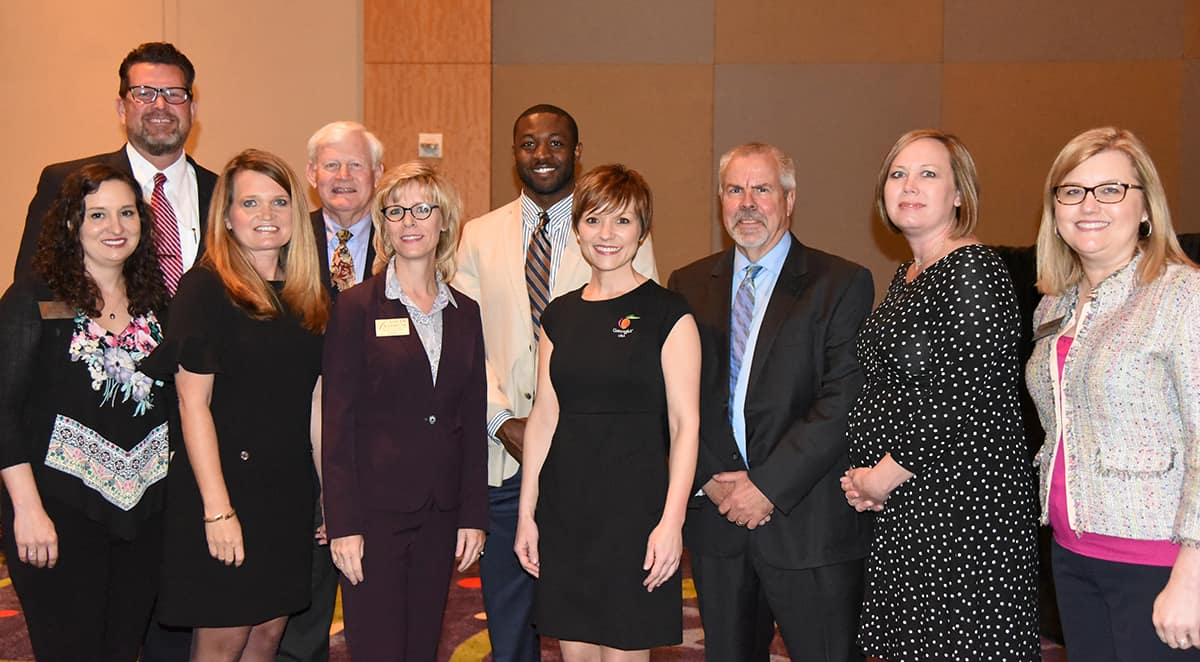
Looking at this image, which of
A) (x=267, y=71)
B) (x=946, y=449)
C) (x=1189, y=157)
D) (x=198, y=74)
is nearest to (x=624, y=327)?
(x=946, y=449)

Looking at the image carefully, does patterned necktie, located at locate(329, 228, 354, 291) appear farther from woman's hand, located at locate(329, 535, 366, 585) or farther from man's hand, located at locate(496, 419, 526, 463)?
woman's hand, located at locate(329, 535, 366, 585)

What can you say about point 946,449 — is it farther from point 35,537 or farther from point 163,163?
point 163,163

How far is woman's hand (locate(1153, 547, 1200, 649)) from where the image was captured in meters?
2.13

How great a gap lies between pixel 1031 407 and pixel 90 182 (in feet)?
11.4

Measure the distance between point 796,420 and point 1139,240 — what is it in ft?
3.19

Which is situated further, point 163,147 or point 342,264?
point 163,147

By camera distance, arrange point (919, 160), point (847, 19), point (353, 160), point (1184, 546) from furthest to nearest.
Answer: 1. point (847, 19)
2. point (353, 160)
3. point (919, 160)
4. point (1184, 546)

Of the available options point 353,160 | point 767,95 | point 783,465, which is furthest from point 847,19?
point 783,465

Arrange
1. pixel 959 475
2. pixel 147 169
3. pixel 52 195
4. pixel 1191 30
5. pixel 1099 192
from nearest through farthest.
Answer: pixel 1099 192 < pixel 959 475 < pixel 52 195 < pixel 147 169 < pixel 1191 30

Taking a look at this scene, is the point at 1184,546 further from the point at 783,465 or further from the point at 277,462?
the point at 277,462

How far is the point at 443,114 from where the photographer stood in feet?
22.3

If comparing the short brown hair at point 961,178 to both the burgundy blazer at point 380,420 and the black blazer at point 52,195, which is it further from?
the black blazer at point 52,195

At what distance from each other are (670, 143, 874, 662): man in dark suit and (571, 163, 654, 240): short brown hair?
1.07ft

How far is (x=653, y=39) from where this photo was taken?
6.87 meters
